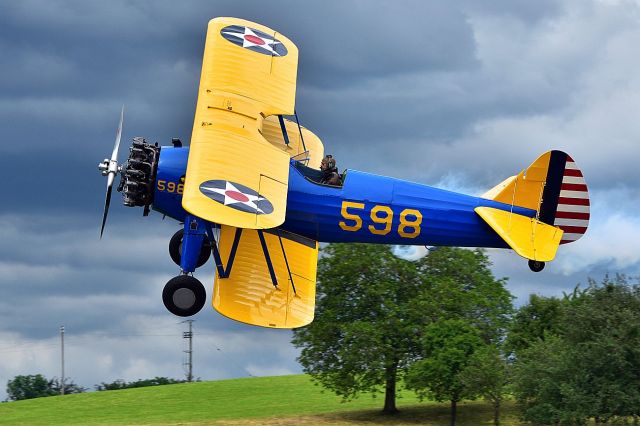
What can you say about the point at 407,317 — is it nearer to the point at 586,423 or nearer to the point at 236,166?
the point at 586,423

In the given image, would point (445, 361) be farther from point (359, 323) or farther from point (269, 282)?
point (269, 282)

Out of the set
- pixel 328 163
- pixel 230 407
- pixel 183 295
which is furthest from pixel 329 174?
pixel 230 407

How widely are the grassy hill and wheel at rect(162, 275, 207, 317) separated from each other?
24.7m

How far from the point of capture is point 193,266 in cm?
1955

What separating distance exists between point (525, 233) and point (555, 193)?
1185mm

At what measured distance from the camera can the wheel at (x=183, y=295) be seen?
63.3 ft

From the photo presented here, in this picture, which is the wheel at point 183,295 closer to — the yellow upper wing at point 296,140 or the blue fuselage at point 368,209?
the blue fuselage at point 368,209

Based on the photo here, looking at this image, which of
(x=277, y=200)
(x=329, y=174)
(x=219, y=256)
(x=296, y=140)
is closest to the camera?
(x=277, y=200)

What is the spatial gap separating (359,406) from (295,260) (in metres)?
30.4

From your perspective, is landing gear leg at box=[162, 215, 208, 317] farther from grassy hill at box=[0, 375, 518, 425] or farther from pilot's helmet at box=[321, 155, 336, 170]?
grassy hill at box=[0, 375, 518, 425]

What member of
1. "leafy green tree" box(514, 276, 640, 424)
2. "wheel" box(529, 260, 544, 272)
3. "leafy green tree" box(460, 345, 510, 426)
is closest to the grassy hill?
"leafy green tree" box(460, 345, 510, 426)

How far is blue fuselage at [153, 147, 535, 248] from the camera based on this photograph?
20188mm

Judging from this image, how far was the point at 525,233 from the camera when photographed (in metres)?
21.3

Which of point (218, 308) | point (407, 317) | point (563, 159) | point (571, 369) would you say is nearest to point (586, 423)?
point (571, 369)
